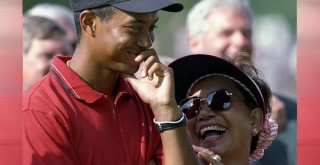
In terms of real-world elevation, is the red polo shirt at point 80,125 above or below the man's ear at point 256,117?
above

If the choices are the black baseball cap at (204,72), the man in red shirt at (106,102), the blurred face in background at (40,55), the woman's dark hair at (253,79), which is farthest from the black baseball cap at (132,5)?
the blurred face in background at (40,55)

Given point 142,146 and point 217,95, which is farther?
point 217,95

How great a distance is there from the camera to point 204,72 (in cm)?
300

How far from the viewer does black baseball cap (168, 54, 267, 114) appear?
2.95m

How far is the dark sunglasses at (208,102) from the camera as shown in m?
2.95

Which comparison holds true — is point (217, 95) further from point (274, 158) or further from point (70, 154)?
point (274, 158)

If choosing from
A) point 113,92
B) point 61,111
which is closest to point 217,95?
point 113,92

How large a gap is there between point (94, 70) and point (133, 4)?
0.22m

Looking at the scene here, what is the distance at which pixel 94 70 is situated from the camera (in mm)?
2490

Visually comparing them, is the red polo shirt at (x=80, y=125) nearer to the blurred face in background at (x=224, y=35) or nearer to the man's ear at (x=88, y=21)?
the man's ear at (x=88, y=21)

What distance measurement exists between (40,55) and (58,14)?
207 mm

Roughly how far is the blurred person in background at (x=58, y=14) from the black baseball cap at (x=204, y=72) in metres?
0.92

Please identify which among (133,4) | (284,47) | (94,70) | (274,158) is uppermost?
(133,4)

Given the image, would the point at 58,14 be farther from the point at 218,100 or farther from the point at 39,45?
the point at 218,100
